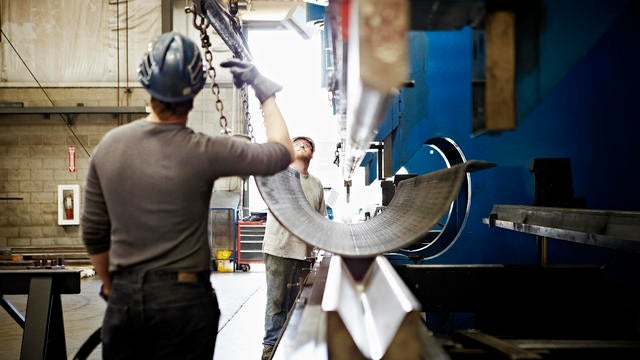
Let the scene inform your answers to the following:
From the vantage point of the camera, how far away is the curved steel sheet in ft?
4.95

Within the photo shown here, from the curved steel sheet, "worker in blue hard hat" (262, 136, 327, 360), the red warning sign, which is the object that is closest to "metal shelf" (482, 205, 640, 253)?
the curved steel sheet

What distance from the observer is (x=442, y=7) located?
0.86m

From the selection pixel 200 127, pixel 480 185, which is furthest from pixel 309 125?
pixel 480 185

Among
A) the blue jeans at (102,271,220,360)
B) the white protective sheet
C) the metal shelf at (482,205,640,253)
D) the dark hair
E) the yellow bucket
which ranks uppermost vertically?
the white protective sheet

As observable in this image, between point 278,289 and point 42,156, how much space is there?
7655 millimetres

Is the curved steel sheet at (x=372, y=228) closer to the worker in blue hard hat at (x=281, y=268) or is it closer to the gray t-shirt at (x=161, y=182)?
the gray t-shirt at (x=161, y=182)

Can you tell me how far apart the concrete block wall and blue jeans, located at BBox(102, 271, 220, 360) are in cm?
832

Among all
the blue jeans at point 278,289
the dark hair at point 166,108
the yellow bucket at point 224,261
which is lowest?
the yellow bucket at point 224,261

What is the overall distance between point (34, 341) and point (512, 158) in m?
2.67

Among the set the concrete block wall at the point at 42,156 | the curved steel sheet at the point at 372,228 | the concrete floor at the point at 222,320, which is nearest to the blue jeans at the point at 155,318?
the curved steel sheet at the point at 372,228

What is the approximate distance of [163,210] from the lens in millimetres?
1353

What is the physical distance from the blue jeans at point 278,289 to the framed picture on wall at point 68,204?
274 inches

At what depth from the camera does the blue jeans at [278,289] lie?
→ 3.22m

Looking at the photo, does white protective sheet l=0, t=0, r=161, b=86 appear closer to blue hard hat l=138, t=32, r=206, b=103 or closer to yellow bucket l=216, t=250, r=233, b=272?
yellow bucket l=216, t=250, r=233, b=272
